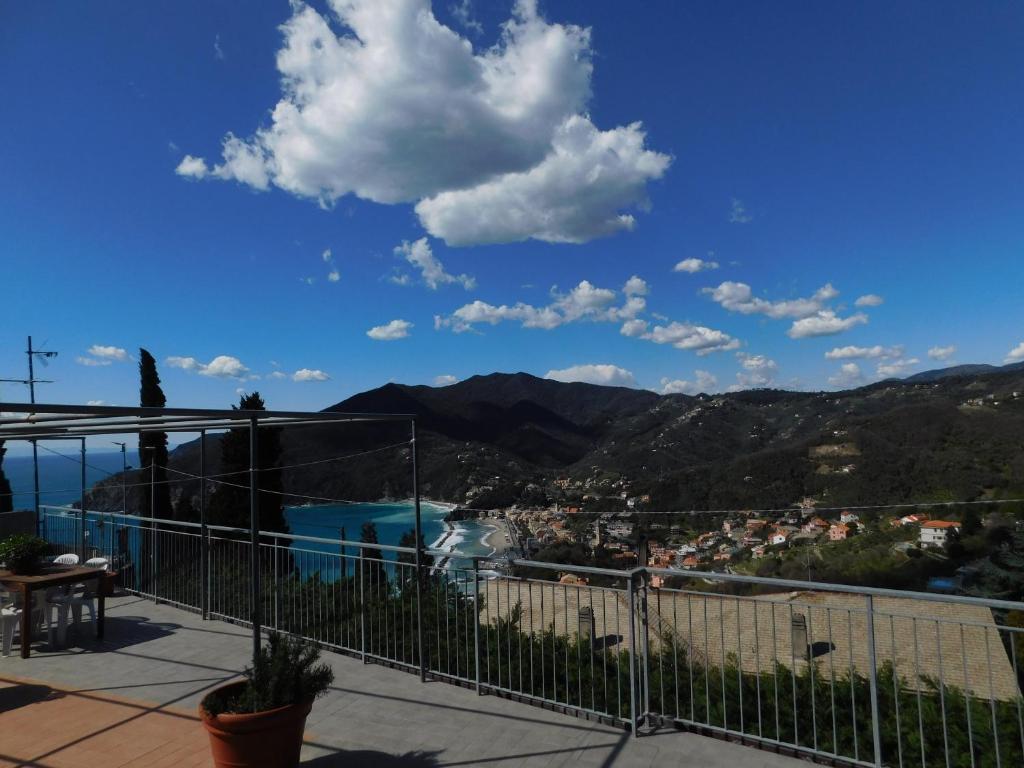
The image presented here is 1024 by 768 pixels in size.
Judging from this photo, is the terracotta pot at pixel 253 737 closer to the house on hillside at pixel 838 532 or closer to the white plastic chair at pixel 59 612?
the white plastic chair at pixel 59 612

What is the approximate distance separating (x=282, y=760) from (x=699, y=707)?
105 inches

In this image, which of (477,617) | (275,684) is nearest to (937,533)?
(477,617)

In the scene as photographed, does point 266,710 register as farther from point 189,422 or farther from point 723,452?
point 723,452

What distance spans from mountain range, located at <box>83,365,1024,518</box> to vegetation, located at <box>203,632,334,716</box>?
2050 centimetres

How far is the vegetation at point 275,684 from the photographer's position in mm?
3277

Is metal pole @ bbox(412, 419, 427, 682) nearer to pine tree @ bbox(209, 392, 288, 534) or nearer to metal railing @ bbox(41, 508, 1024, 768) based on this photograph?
metal railing @ bbox(41, 508, 1024, 768)

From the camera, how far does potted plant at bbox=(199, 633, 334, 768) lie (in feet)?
10.4

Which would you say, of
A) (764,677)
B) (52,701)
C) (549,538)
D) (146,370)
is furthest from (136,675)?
(549,538)

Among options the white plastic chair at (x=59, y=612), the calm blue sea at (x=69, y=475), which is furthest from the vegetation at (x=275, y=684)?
the calm blue sea at (x=69, y=475)

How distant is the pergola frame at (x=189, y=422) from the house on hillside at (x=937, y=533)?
3644cm

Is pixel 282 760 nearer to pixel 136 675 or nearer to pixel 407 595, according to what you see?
pixel 407 595

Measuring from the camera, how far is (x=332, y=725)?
4148mm

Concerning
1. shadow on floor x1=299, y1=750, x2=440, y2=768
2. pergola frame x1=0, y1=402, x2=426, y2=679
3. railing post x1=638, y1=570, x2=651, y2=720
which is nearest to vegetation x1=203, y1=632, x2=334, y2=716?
pergola frame x1=0, y1=402, x2=426, y2=679

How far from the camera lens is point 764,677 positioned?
4434 millimetres
